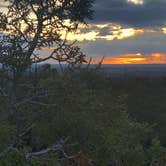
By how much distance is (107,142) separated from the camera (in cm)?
1319

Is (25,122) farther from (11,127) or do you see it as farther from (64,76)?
(11,127)

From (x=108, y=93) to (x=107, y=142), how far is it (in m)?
2.34

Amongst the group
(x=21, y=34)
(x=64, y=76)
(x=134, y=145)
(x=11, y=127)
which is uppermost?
(x=21, y=34)

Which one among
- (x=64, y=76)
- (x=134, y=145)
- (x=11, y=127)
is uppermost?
(x=64, y=76)

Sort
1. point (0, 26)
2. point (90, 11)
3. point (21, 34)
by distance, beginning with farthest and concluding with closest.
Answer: point (90, 11) < point (0, 26) < point (21, 34)

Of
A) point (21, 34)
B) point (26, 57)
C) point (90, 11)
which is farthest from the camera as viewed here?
point (90, 11)

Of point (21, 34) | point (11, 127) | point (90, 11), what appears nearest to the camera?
point (11, 127)

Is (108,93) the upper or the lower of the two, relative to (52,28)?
lower

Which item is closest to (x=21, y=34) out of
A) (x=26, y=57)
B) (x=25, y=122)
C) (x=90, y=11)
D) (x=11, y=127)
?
(x=26, y=57)

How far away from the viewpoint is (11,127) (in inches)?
451

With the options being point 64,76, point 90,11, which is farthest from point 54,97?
point 90,11

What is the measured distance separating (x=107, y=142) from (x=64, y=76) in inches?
72.4

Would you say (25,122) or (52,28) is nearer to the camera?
(25,122)

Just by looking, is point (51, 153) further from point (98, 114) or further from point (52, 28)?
point (52, 28)
